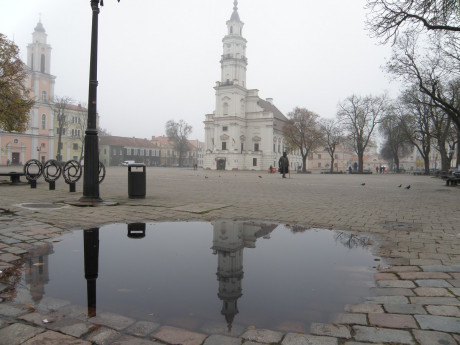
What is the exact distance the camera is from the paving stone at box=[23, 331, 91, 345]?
213 centimetres

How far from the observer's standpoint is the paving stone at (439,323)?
2.33 metres

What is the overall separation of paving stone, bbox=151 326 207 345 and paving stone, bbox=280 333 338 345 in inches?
21.9

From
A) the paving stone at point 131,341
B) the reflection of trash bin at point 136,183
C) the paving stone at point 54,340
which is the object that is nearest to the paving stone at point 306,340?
the paving stone at point 131,341

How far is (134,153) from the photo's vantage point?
112688 mm

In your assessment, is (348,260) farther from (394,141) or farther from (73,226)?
(394,141)

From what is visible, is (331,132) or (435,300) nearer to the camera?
(435,300)

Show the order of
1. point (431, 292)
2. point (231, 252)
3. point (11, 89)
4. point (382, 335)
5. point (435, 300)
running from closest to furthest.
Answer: point (382, 335) < point (435, 300) < point (431, 292) < point (231, 252) < point (11, 89)

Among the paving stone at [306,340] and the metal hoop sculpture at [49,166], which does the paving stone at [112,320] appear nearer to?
the paving stone at [306,340]

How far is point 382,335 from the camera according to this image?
2268 mm

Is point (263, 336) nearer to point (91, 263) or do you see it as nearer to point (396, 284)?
point (396, 284)

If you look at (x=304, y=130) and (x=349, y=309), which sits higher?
(x=304, y=130)

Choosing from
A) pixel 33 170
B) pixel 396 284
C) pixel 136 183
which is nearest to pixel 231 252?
pixel 396 284

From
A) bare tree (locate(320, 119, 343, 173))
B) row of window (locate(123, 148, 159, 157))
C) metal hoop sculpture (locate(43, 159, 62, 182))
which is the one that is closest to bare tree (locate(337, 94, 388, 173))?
bare tree (locate(320, 119, 343, 173))

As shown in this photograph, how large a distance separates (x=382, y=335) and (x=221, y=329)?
1101 mm
